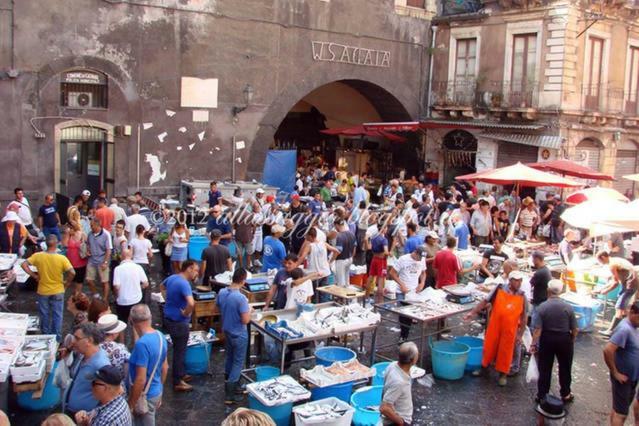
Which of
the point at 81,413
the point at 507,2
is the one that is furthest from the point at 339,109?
the point at 81,413

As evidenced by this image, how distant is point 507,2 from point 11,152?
1640cm

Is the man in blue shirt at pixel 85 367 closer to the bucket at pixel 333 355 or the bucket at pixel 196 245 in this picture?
the bucket at pixel 333 355

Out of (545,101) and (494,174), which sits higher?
(545,101)

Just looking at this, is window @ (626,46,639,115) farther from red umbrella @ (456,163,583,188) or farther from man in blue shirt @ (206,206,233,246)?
man in blue shirt @ (206,206,233,246)

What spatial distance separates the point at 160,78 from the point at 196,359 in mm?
12305

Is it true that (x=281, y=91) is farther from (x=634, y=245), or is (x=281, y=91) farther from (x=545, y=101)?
(x=634, y=245)

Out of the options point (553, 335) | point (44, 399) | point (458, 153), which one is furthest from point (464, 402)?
point (458, 153)

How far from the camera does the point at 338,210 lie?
44.7ft

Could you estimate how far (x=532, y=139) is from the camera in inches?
904

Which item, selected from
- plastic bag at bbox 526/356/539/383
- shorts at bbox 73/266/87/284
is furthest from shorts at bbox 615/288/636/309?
shorts at bbox 73/266/87/284

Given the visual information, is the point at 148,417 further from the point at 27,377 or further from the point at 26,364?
the point at 26,364

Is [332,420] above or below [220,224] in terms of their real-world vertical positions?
below

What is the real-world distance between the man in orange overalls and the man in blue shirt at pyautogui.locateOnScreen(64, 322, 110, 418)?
5450 millimetres

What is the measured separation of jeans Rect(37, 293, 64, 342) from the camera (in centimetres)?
962
